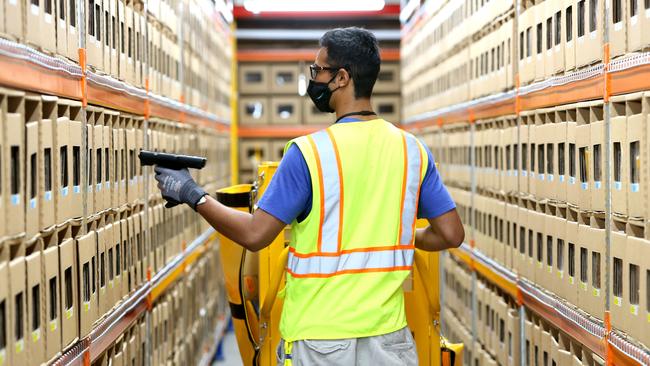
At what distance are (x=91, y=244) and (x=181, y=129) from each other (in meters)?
2.73

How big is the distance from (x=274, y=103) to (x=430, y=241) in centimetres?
726

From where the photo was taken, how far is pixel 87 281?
354 cm

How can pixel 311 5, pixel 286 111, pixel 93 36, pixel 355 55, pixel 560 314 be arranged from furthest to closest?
1. pixel 286 111
2. pixel 311 5
3. pixel 560 314
4. pixel 93 36
5. pixel 355 55

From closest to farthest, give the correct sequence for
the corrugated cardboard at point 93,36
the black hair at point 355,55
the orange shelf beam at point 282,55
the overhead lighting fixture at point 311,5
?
the black hair at point 355,55 → the corrugated cardboard at point 93,36 → the overhead lighting fixture at point 311,5 → the orange shelf beam at point 282,55

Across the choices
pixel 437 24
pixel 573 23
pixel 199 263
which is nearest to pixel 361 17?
pixel 437 24

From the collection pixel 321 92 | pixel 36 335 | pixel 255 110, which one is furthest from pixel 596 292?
pixel 255 110

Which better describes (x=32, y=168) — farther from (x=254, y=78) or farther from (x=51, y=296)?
(x=254, y=78)

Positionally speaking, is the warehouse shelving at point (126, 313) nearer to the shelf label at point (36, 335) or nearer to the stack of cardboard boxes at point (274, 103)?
the shelf label at point (36, 335)

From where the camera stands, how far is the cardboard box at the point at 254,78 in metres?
10.4

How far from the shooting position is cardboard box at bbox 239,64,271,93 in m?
10.4

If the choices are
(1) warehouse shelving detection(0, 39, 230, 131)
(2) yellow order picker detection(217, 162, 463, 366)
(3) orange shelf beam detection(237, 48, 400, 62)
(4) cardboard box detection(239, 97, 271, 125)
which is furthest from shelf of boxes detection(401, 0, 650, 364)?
(4) cardboard box detection(239, 97, 271, 125)

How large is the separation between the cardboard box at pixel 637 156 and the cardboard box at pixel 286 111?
7.31m

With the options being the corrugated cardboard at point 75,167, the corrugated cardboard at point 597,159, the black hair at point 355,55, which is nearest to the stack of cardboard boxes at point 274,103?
the corrugated cardboard at point 597,159

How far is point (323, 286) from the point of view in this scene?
9.61 ft
